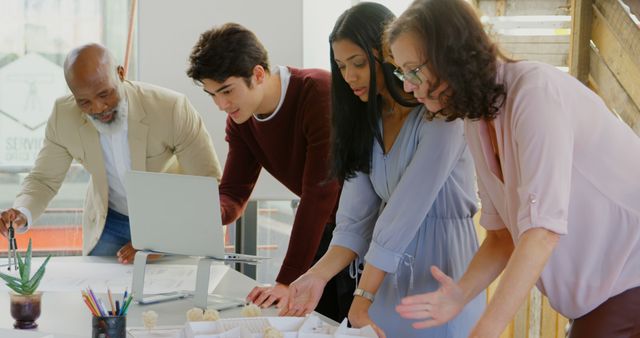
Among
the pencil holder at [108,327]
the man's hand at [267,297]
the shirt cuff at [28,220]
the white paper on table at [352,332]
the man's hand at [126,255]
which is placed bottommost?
the man's hand at [126,255]

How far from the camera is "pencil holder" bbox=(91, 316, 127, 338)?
1.53 metres

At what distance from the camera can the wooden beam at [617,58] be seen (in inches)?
110

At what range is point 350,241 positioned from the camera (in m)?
1.96

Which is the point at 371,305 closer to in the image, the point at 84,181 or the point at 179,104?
the point at 179,104

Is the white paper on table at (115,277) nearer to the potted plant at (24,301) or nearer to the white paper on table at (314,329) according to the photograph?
the potted plant at (24,301)

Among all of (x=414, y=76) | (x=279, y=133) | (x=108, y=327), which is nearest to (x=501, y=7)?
(x=279, y=133)

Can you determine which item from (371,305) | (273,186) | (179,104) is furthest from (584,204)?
(273,186)

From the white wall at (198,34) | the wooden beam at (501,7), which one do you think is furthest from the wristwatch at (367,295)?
the wooden beam at (501,7)

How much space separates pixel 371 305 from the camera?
76.0 inches

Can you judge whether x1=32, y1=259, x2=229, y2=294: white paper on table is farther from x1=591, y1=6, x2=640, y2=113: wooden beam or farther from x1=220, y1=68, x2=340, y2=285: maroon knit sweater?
x1=591, y1=6, x2=640, y2=113: wooden beam

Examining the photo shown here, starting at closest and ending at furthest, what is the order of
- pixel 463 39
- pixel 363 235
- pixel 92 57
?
1. pixel 463 39
2. pixel 363 235
3. pixel 92 57

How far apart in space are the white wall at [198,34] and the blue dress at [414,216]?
67.1 inches

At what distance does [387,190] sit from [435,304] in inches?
18.5

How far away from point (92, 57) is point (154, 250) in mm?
897
